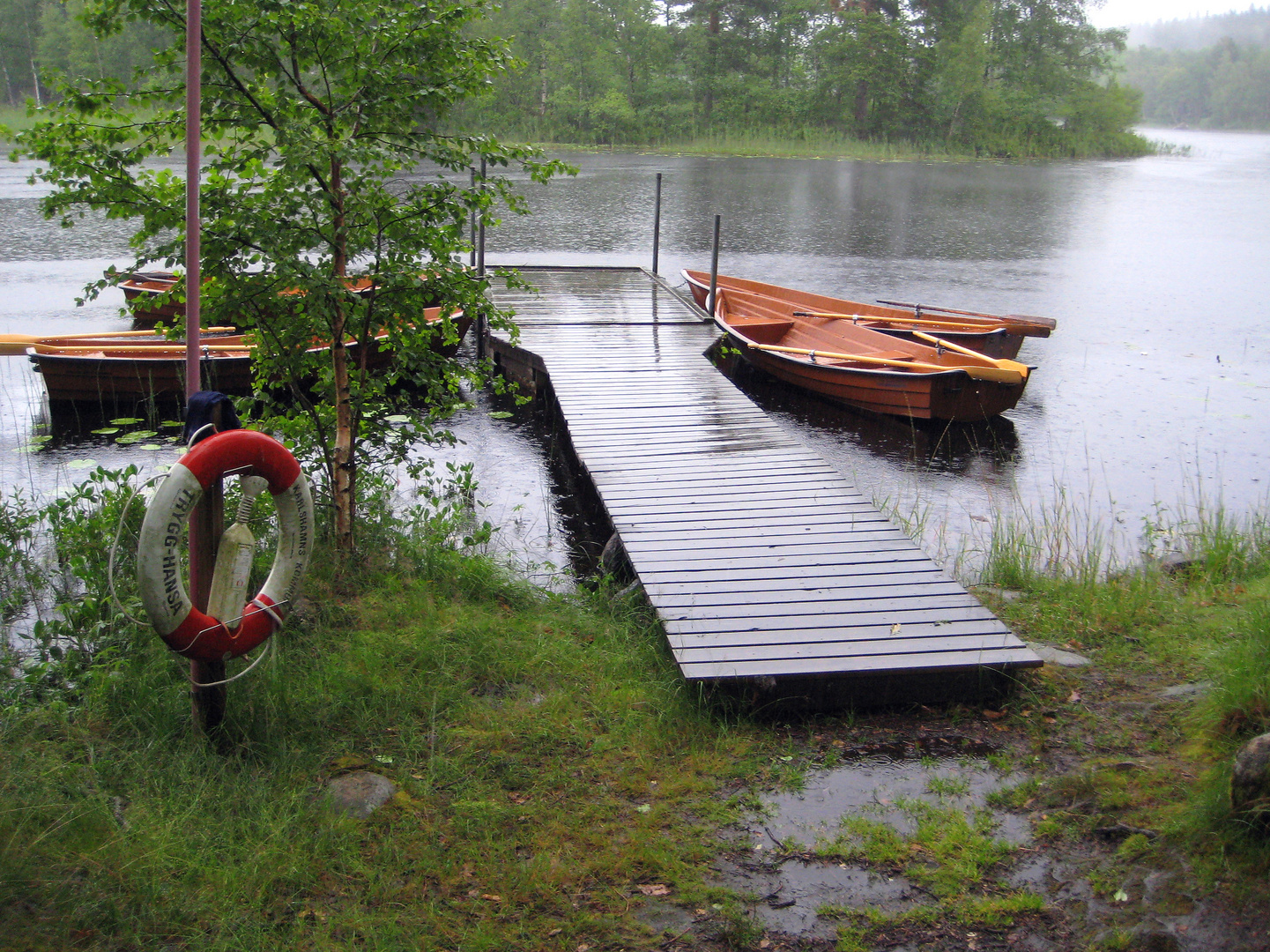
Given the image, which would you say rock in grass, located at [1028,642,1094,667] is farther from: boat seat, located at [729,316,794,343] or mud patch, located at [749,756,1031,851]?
boat seat, located at [729,316,794,343]

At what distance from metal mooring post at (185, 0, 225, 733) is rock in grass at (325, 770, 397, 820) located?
0.48 m

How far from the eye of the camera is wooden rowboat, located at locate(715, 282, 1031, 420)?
960cm

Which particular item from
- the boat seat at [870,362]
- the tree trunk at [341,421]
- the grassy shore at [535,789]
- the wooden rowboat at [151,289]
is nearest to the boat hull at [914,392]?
the boat seat at [870,362]

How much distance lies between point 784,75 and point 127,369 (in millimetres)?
46772

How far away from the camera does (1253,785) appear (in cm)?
285

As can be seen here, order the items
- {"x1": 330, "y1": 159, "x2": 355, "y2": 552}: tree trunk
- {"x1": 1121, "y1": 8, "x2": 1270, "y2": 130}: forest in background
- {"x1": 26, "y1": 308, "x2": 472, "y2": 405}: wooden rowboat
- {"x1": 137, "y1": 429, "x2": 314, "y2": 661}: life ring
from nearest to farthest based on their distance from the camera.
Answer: {"x1": 137, "y1": 429, "x2": 314, "y2": 661}: life ring < {"x1": 330, "y1": 159, "x2": 355, "y2": 552}: tree trunk < {"x1": 26, "y1": 308, "x2": 472, "y2": 405}: wooden rowboat < {"x1": 1121, "y1": 8, "x2": 1270, "y2": 130}: forest in background

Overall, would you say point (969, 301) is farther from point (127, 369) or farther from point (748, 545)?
point (748, 545)

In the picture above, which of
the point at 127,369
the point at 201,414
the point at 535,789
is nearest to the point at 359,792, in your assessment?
the point at 535,789

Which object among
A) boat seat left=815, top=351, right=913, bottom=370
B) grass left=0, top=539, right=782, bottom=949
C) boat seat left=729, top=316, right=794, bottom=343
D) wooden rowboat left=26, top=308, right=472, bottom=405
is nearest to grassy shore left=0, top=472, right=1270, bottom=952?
grass left=0, top=539, right=782, bottom=949

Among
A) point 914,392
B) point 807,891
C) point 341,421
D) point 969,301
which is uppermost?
point 969,301

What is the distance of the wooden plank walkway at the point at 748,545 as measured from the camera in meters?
4.15

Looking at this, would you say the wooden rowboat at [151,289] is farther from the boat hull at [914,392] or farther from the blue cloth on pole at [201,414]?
the boat hull at [914,392]

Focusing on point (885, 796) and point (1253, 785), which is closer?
point (1253, 785)

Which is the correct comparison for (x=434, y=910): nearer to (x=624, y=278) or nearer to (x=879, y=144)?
(x=624, y=278)
